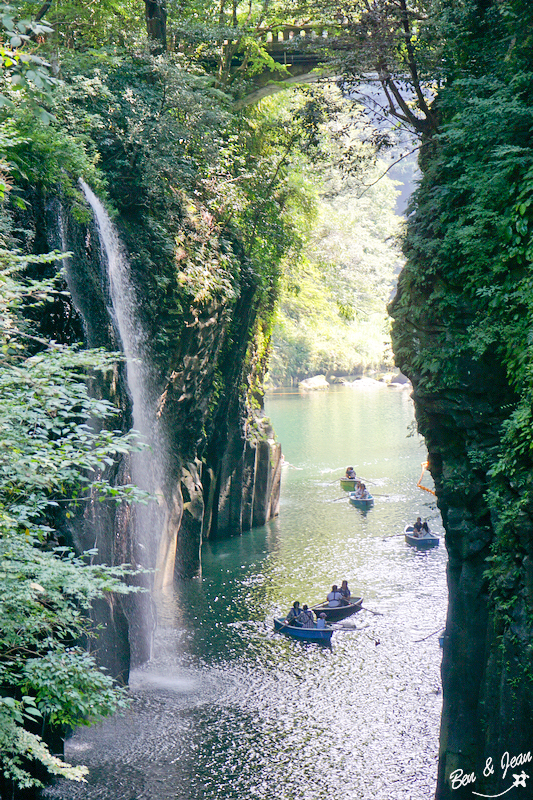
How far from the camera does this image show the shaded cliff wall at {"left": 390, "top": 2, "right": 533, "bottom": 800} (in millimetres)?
9102

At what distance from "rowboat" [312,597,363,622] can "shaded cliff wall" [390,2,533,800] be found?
291 inches

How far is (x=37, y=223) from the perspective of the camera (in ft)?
38.3

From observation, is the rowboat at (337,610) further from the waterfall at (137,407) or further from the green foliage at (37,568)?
the green foliage at (37,568)

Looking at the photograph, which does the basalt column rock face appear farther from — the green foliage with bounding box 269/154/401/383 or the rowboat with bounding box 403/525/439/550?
the rowboat with bounding box 403/525/439/550

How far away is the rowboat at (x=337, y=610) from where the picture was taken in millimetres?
18297

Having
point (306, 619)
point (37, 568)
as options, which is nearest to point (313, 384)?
point (306, 619)

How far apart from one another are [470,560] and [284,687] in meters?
6.50

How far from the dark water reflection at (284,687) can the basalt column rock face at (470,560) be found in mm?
2214

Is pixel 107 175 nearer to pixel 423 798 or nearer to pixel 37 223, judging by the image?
pixel 37 223

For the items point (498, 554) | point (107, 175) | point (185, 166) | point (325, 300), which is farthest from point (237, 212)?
point (325, 300)

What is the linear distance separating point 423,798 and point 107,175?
1466cm

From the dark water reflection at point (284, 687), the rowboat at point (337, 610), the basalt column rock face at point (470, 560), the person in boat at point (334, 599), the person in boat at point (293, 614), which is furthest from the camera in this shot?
the person in boat at point (334, 599)

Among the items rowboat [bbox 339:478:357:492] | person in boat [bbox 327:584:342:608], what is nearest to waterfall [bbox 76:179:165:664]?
person in boat [bbox 327:584:342:608]

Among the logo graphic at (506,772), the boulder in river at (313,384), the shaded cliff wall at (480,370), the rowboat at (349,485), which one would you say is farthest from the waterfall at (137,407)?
the boulder in river at (313,384)
